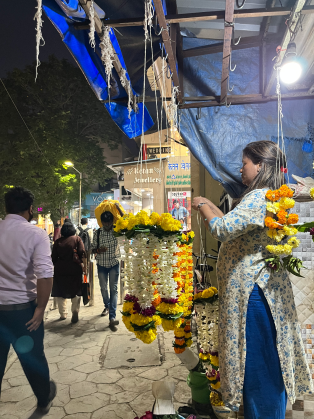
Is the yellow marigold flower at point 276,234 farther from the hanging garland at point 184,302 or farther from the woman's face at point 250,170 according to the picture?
the hanging garland at point 184,302

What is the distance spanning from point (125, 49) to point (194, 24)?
3.32 ft

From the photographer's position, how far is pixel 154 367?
3.87 meters

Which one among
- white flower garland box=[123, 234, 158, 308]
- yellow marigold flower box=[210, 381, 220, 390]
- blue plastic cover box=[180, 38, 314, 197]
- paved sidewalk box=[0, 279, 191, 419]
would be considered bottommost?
paved sidewalk box=[0, 279, 191, 419]

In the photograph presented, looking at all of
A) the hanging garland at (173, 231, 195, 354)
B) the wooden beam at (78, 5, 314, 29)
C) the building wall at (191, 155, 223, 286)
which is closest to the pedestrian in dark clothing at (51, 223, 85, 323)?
the building wall at (191, 155, 223, 286)

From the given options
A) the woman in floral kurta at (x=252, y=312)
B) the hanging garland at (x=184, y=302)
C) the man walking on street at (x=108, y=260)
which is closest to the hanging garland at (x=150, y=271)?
the hanging garland at (x=184, y=302)

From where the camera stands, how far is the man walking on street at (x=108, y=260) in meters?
5.41

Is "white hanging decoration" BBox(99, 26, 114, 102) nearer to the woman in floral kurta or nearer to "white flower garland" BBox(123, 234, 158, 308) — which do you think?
"white flower garland" BBox(123, 234, 158, 308)

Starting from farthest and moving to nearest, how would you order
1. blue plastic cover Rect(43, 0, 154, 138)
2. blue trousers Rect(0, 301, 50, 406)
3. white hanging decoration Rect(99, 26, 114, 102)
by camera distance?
blue trousers Rect(0, 301, 50, 406) < white hanging decoration Rect(99, 26, 114, 102) < blue plastic cover Rect(43, 0, 154, 138)

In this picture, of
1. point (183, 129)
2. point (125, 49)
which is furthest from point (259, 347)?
point (125, 49)

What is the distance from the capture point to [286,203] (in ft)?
5.53

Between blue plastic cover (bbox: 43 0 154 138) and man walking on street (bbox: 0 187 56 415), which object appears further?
man walking on street (bbox: 0 187 56 415)

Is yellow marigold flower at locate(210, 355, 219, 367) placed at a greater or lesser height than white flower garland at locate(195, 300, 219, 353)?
lesser

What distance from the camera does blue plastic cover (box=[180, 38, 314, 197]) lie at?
3.16 m

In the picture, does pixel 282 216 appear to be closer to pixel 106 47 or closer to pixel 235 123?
pixel 106 47
